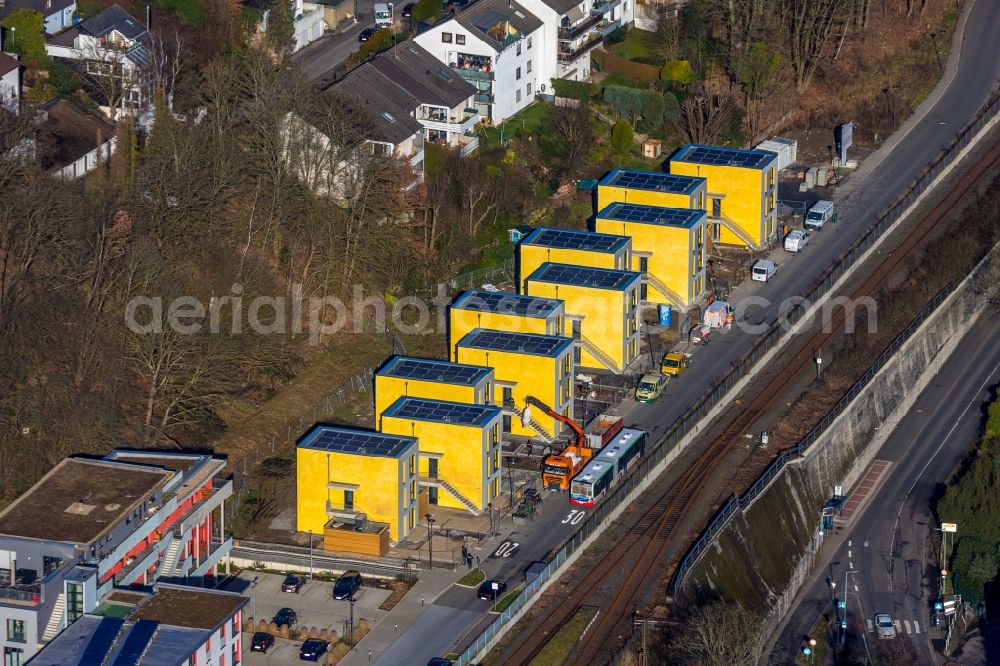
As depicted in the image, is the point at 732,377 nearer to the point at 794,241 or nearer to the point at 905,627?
the point at 905,627

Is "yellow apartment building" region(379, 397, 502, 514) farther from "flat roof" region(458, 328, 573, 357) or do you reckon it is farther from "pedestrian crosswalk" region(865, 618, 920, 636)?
"pedestrian crosswalk" region(865, 618, 920, 636)

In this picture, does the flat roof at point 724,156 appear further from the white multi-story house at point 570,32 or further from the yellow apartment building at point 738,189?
the white multi-story house at point 570,32

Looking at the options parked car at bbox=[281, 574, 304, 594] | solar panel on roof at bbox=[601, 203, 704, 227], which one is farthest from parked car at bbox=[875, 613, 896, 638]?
parked car at bbox=[281, 574, 304, 594]

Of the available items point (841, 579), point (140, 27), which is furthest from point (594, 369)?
point (140, 27)

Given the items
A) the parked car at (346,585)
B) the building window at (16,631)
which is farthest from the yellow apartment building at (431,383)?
the building window at (16,631)

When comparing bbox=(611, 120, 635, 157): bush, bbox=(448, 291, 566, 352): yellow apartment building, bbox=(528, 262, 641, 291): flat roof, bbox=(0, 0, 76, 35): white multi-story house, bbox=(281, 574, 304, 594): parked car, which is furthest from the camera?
bbox=(611, 120, 635, 157): bush

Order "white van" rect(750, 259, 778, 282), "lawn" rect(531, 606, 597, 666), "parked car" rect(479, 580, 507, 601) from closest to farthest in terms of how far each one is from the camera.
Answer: "lawn" rect(531, 606, 597, 666)
"parked car" rect(479, 580, 507, 601)
"white van" rect(750, 259, 778, 282)

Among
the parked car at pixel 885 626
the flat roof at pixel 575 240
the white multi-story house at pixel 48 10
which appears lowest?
the parked car at pixel 885 626
